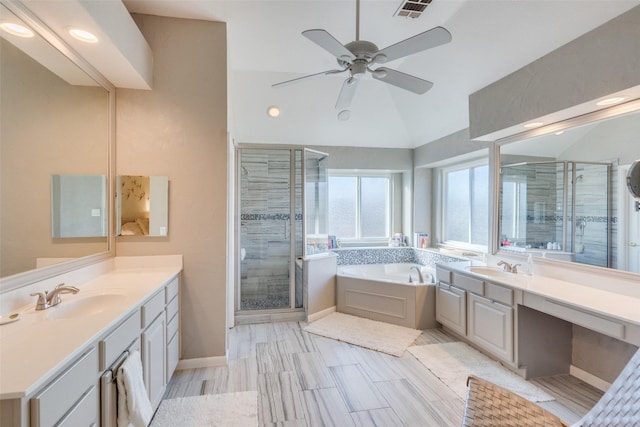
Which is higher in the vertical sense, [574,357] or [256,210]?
[256,210]

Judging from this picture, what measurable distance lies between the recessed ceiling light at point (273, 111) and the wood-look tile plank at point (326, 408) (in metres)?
3.38

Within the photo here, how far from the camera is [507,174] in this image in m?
3.41

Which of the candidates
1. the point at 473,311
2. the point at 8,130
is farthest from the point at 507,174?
the point at 8,130

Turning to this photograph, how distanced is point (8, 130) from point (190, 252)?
146 cm

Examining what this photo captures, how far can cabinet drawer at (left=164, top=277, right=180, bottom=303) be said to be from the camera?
232 cm

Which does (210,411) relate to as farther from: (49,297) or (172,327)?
(49,297)

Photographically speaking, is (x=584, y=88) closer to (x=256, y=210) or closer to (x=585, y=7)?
(x=585, y=7)

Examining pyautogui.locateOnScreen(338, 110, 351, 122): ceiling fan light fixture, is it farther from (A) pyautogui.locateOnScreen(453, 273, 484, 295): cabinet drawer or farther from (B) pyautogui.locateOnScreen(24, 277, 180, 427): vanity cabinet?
(B) pyautogui.locateOnScreen(24, 277, 180, 427): vanity cabinet

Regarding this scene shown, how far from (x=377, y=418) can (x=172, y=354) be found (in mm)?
1609

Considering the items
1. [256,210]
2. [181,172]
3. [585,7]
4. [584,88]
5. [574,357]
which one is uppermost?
[585,7]

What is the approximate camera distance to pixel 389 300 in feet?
12.5

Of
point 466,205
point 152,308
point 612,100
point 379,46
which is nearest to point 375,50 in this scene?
point 379,46

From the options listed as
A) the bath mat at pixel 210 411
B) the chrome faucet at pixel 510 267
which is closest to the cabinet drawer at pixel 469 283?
the chrome faucet at pixel 510 267

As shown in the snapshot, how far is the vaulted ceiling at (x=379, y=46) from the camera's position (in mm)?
2385
